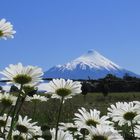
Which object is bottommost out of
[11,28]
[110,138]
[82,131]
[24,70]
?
[110,138]

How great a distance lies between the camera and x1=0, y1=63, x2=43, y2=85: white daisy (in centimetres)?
441

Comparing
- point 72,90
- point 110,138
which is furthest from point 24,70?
point 110,138

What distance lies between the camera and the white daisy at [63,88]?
477cm

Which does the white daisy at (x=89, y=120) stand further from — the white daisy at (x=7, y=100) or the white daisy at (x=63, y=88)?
the white daisy at (x=7, y=100)

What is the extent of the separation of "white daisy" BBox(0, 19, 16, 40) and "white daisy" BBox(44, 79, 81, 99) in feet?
1.65

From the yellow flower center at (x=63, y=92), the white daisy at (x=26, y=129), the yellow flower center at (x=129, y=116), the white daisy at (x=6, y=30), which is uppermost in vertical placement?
the white daisy at (x=6, y=30)

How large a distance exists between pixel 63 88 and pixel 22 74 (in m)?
0.49

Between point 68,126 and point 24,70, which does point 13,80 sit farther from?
point 68,126

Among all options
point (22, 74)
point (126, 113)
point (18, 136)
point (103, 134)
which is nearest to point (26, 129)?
point (18, 136)

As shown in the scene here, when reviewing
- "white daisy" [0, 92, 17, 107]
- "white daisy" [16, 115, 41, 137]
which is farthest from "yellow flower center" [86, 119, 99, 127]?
"white daisy" [0, 92, 17, 107]

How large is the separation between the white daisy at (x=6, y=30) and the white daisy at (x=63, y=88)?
1.65 feet

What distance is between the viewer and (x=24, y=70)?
15.0 ft

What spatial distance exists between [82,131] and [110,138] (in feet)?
5.11

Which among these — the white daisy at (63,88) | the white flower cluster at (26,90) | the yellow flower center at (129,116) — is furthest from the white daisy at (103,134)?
the white daisy at (63,88)
